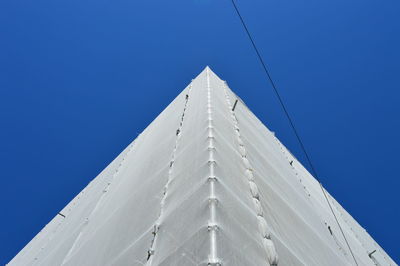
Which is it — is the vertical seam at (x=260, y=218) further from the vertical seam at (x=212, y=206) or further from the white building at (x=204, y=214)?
the vertical seam at (x=212, y=206)

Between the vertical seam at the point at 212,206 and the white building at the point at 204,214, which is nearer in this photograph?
the vertical seam at the point at 212,206

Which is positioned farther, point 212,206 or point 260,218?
point 260,218

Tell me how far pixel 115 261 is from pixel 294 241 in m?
1.52

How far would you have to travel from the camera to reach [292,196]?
4676mm

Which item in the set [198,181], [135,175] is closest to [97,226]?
[135,175]

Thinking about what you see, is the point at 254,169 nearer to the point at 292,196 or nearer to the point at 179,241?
the point at 292,196

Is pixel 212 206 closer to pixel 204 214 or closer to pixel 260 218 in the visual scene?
pixel 204 214

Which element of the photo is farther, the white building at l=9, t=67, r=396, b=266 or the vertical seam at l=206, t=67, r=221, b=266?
the white building at l=9, t=67, r=396, b=266

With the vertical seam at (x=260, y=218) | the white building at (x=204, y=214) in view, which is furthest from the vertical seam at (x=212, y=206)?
the vertical seam at (x=260, y=218)

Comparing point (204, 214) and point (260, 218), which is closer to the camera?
point (204, 214)

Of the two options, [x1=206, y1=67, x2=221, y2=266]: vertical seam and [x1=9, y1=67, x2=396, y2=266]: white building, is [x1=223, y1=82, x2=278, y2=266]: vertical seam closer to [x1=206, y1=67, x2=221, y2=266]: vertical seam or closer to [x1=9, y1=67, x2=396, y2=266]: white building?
[x1=9, y1=67, x2=396, y2=266]: white building

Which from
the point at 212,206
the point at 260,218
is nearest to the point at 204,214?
the point at 212,206

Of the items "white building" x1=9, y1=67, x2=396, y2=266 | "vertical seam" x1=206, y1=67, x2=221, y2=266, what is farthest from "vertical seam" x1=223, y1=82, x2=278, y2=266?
"vertical seam" x1=206, y1=67, x2=221, y2=266

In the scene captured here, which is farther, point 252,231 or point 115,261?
point 115,261
